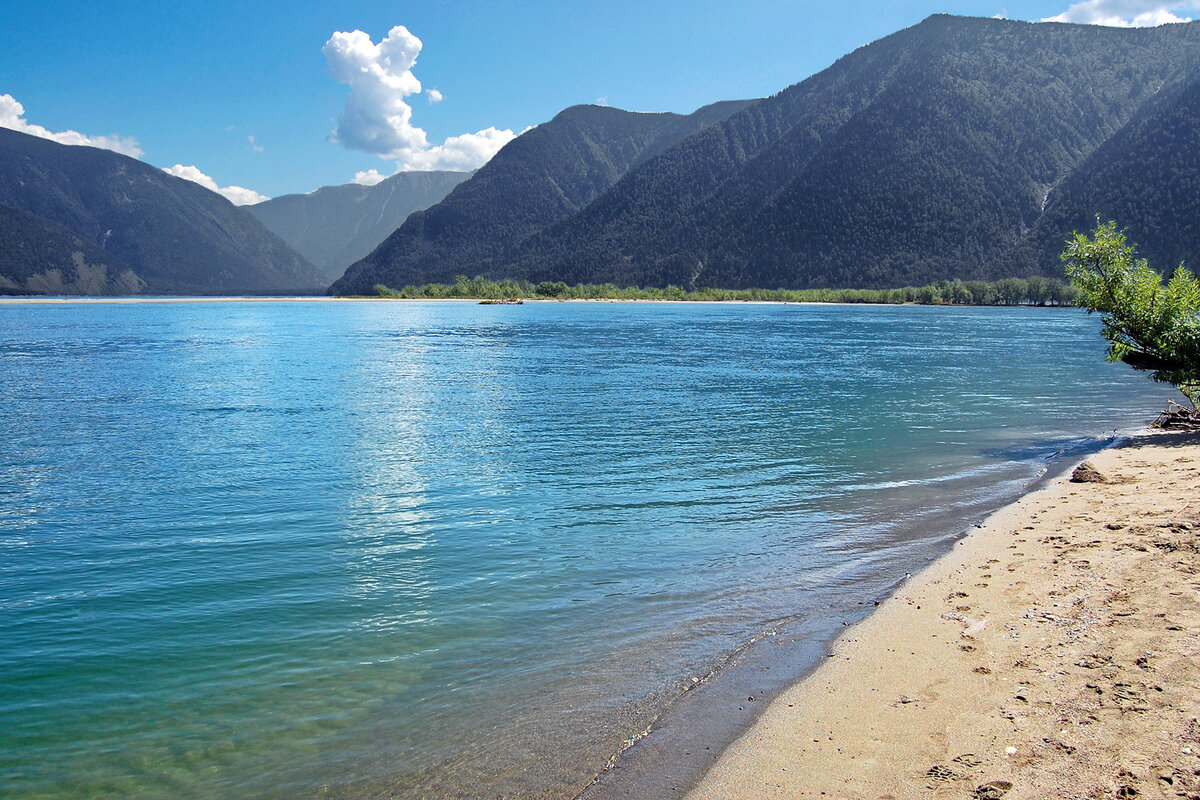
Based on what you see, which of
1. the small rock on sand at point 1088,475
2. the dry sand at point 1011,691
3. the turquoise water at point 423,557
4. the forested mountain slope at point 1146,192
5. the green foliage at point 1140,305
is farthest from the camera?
the forested mountain slope at point 1146,192

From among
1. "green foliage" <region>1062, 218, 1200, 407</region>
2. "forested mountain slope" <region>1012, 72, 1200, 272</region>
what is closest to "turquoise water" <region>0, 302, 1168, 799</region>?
"green foliage" <region>1062, 218, 1200, 407</region>

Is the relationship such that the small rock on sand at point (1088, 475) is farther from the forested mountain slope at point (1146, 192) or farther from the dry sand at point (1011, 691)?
the forested mountain slope at point (1146, 192)

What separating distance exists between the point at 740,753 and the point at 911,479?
1308 cm

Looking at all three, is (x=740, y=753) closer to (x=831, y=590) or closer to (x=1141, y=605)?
(x=831, y=590)

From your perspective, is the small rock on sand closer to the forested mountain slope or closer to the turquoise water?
the turquoise water

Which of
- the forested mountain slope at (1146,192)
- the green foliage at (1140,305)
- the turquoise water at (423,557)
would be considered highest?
the forested mountain slope at (1146,192)

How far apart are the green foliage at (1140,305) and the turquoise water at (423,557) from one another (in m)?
2.94

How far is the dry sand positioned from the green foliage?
12.8 m

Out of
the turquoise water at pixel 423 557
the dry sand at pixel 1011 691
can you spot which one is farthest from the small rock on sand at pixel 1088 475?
the dry sand at pixel 1011 691

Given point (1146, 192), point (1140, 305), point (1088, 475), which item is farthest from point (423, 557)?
point (1146, 192)

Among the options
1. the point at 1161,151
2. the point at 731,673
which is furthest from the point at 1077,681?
the point at 1161,151

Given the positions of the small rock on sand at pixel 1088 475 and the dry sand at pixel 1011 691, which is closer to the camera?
the dry sand at pixel 1011 691

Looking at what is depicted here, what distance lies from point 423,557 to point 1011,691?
28.0 ft

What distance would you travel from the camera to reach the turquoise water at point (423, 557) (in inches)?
283
